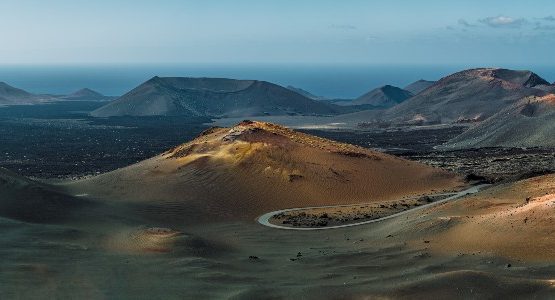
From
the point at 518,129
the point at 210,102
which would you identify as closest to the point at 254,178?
→ the point at 518,129

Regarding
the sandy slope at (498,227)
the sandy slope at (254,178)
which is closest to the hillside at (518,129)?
the sandy slope at (254,178)

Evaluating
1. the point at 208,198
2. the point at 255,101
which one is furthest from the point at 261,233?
the point at 255,101

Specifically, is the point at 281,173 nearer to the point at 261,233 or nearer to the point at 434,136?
the point at 261,233

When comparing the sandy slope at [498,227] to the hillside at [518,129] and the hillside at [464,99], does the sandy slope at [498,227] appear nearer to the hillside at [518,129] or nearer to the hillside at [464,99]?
the hillside at [518,129]

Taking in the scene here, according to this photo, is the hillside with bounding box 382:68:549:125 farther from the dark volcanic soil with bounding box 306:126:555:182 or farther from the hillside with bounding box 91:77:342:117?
the hillside with bounding box 91:77:342:117

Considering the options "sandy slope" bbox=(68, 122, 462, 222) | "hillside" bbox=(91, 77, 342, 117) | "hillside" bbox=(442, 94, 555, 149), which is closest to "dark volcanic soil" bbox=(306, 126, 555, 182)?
"hillside" bbox=(442, 94, 555, 149)
